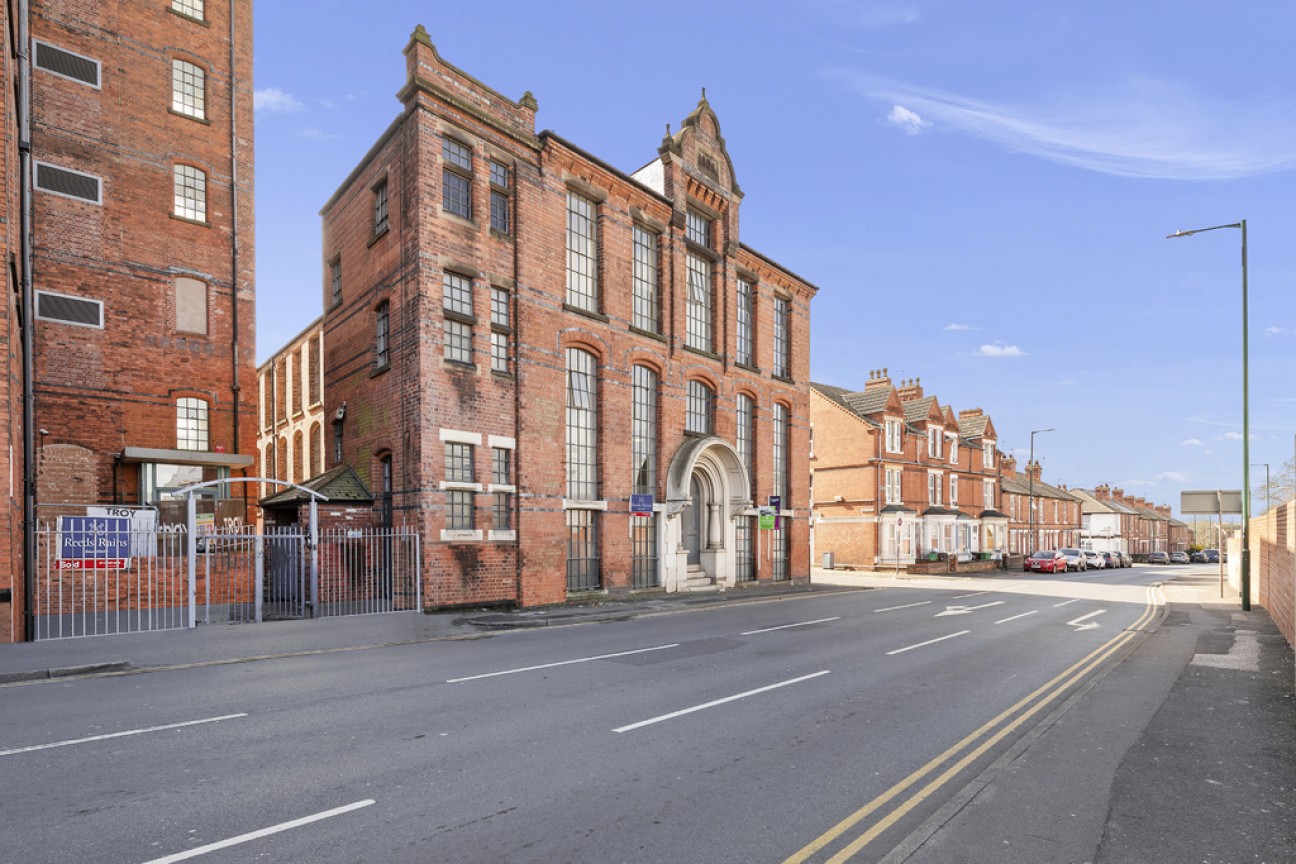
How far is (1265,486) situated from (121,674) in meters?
95.2

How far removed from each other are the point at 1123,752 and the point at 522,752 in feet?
19.2

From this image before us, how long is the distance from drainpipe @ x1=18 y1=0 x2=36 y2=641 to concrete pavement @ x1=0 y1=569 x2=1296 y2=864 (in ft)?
5.56

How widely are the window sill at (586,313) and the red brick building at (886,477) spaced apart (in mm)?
25660

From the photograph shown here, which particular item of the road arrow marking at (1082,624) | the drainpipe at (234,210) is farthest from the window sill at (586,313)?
the road arrow marking at (1082,624)

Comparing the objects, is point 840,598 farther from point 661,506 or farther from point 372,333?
point 372,333

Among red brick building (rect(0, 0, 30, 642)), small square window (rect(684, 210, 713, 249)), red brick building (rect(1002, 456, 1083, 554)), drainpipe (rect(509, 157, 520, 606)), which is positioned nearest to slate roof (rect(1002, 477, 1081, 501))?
red brick building (rect(1002, 456, 1083, 554))

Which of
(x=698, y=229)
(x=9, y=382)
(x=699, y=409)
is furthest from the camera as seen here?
(x=698, y=229)

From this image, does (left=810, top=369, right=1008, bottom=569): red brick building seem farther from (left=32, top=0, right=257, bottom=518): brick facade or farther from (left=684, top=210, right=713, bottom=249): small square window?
(left=32, top=0, right=257, bottom=518): brick facade

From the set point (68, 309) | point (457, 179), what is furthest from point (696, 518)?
point (68, 309)

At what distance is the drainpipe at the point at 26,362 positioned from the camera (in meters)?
14.5

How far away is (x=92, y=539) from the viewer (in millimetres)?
15898

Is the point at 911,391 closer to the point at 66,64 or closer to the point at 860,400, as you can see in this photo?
the point at 860,400

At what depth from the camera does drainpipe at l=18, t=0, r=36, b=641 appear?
47.6 ft

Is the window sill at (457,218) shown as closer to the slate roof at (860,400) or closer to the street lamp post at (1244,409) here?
the street lamp post at (1244,409)
